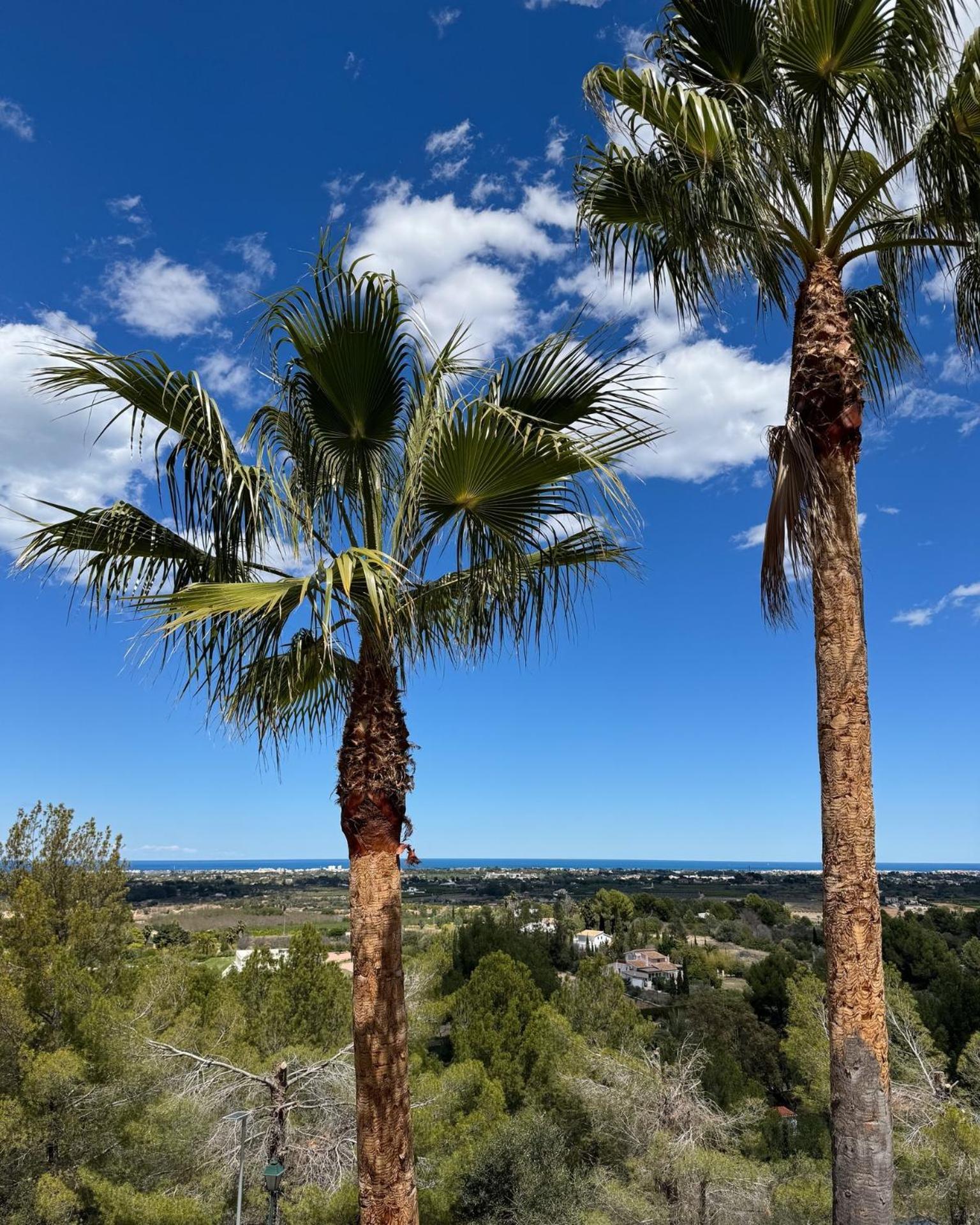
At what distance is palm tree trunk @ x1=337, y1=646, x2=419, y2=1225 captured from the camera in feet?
15.0

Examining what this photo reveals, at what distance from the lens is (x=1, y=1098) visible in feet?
38.2

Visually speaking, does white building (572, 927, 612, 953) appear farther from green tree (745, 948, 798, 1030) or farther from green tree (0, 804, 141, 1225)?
green tree (0, 804, 141, 1225)

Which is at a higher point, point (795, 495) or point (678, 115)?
point (678, 115)

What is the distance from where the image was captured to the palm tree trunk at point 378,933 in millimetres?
4566

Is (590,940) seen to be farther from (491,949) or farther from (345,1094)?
(345,1094)

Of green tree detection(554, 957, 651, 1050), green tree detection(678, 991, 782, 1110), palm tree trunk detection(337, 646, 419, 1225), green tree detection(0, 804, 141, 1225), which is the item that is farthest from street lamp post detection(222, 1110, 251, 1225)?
green tree detection(678, 991, 782, 1110)

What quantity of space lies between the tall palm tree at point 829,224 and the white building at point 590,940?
47498 mm

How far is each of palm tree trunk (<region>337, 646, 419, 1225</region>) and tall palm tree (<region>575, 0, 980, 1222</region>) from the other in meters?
2.22

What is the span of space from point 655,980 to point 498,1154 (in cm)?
3766

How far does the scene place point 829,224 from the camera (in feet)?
16.4

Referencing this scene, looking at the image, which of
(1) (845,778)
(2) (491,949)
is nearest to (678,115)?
(1) (845,778)

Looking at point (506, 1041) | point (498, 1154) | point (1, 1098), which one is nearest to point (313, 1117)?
point (1, 1098)

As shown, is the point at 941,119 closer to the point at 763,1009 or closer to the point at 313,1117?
the point at 313,1117

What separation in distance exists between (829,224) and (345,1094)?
10.4 m
